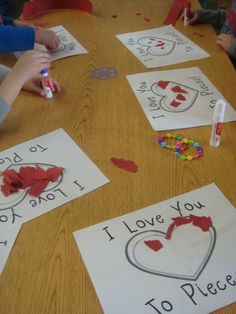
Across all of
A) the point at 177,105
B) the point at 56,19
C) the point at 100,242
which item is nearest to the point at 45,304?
the point at 100,242

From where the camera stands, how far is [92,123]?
2.51 ft

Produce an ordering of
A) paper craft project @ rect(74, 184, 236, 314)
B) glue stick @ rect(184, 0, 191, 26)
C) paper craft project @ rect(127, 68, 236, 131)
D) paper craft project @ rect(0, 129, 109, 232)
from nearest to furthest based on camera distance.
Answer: paper craft project @ rect(74, 184, 236, 314)
paper craft project @ rect(0, 129, 109, 232)
paper craft project @ rect(127, 68, 236, 131)
glue stick @ rect(184, 0, 191, 26)

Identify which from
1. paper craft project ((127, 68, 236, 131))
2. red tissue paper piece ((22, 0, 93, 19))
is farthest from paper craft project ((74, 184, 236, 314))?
red tissue paper piece ((22, 0, 93, 19))

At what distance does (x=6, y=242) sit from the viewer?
0.53 meters

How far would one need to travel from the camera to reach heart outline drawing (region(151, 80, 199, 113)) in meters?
0.78

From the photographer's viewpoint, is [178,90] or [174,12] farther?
[174,12]

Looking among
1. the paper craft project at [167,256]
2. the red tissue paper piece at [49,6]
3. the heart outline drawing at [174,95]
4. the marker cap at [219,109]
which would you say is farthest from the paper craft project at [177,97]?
the red tissue paper piece at [49,6]

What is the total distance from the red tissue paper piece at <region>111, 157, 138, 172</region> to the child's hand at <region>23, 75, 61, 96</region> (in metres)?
0.32

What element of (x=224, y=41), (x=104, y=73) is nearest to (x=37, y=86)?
(x=104, y=73)

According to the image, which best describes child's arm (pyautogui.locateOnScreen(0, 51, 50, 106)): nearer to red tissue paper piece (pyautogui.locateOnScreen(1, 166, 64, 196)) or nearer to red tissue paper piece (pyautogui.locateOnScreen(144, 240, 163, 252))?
red tissue paper piece (pyautogui.locateOnScreen(1, 166, 64, 196))

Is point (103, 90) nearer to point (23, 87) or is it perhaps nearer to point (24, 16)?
point (23, 87)

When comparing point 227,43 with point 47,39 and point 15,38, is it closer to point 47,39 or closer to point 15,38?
point 47,39

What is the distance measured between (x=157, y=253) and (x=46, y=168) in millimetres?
279

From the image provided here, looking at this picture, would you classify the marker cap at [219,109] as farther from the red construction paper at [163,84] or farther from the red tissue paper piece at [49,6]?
the red tissue paper piece at [49,6]
